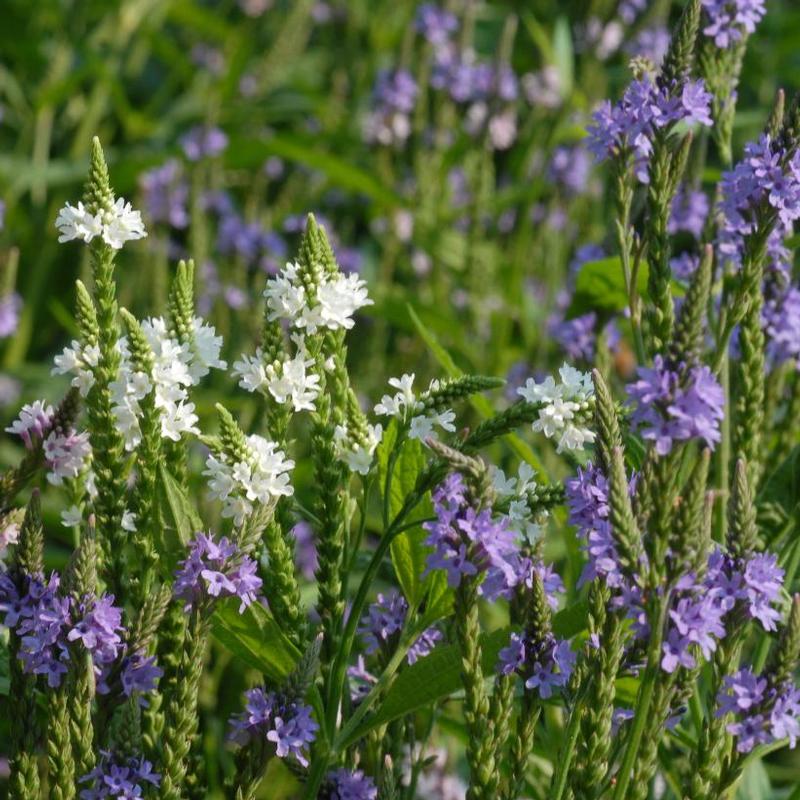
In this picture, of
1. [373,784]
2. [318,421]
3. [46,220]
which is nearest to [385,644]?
[373,784]

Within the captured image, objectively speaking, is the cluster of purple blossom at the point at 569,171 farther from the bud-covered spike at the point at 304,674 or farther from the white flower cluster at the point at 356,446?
the bud-covered spike at the point at 304,674

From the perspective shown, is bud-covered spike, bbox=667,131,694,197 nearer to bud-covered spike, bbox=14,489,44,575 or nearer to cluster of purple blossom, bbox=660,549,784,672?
cluster of purple blossom, bbox=660,549,784,672

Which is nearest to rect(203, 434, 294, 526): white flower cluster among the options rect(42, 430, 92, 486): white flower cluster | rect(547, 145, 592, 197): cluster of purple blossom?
rect(42, 430, 92, 486): white flower cluster

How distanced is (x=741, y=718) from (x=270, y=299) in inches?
29.1

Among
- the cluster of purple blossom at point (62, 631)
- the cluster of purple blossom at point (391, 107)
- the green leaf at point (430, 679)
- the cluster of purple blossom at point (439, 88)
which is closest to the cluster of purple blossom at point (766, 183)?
the green leaf at point (430, 679)

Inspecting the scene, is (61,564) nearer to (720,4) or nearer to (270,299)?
(270,299)

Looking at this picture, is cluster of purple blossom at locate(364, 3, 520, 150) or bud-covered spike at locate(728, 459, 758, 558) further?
cluster of purple blossom at locate(364, 3, 520, 150)

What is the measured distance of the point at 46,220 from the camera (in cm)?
430

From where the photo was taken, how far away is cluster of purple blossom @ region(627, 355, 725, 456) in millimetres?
1301

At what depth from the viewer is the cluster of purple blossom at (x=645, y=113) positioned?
187 centimetres

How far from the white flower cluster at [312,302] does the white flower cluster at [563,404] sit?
0.24 metres

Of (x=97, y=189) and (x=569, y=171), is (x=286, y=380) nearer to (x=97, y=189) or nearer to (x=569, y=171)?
(x=97, y=189)

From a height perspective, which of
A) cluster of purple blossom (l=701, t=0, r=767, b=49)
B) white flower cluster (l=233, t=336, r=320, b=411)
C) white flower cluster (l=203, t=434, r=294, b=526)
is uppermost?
cluster of purple blossom (l=701, t=0, r=767, b=49)

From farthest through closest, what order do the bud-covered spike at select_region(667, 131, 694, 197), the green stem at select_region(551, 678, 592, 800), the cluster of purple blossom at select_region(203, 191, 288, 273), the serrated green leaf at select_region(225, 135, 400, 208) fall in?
the cluster of purple blossom at select_region(203, 191, 288, 273) → the serrated green leaf at select_region(225, 135, 400, 208) → the bud-covered spike at select_region(667, 131, 694, 197) → the green stem at select_region(551, 678, 592, 800)
